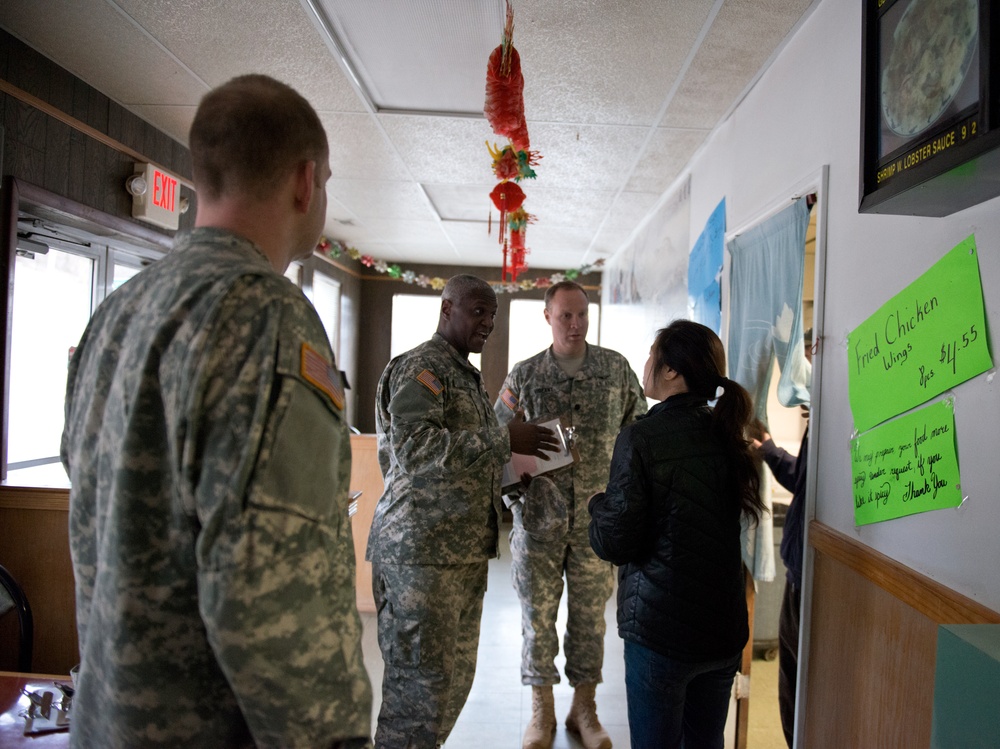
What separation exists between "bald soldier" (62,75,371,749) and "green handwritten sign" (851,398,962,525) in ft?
3.78

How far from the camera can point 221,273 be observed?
2.52ft

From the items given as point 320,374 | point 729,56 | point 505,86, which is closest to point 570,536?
point 505,86

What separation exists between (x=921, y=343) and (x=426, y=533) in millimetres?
1263

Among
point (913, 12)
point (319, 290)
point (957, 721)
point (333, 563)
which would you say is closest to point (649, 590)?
point (957, 721)

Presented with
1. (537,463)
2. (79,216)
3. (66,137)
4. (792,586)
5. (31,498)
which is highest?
(66,137)

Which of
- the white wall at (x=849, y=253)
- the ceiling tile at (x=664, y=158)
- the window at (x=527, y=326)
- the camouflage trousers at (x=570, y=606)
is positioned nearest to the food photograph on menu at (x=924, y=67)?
the white wall at (x=849, y=253)

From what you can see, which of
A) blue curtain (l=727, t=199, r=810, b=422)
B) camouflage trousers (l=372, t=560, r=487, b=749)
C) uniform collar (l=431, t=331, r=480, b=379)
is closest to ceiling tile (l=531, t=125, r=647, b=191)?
blue curtain (l=727, t=199, r=810, b=422)

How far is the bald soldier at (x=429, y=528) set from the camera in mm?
1851

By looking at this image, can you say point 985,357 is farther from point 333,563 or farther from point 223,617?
point 223,617

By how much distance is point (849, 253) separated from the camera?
1.78m

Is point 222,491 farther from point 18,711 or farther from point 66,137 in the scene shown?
point 66,137

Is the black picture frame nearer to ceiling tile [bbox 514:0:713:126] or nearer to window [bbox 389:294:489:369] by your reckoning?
ceiling tile [bbox 514:0:713:126]

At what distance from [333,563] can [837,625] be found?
59.0 inches

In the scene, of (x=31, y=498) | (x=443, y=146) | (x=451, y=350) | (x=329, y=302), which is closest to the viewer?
(x=451, y=350)
